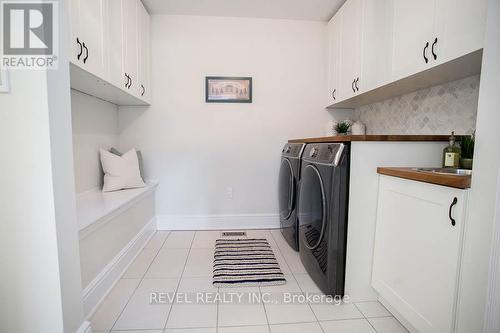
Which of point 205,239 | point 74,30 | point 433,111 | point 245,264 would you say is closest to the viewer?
point 74,30

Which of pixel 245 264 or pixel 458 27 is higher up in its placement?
pixel 458 27

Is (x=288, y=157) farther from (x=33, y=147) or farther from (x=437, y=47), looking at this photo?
(x=33, y=147)

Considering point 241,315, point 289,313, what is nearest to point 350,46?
point 289,313

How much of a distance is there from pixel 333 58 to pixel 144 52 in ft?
6.25

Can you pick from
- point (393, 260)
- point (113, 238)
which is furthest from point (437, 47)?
point (113, 238)

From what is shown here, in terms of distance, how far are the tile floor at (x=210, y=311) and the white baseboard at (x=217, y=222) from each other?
0.81 m

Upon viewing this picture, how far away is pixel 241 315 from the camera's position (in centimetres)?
127

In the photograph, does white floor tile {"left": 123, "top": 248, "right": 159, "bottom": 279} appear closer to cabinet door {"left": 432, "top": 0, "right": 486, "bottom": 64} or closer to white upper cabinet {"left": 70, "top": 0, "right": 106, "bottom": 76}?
white upper cabinet {"left": 70, "top": 0, "right": 106, "bottom": 76}

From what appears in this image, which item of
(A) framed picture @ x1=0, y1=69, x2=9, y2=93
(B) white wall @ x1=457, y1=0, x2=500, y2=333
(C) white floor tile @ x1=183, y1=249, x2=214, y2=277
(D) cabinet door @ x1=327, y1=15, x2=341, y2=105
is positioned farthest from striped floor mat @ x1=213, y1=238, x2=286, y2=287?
(D) cabinet door @ x1=327, y1=15, x2=341, y2=105

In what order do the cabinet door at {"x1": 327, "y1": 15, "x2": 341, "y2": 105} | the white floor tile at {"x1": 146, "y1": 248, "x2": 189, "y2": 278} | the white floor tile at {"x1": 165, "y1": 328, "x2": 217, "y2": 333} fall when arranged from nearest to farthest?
the white floor tile at {"x1": 165, "y1": 328, "x2": 217, "y2": 333}, the white floor tile at {"x1": 146, "y1": 248, "x2": 189, "y2": 278}, the cabinet door at {"x1": 327, "y1": 15, "x2": 341, "y2": 105}

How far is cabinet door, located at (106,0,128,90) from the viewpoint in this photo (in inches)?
62.9

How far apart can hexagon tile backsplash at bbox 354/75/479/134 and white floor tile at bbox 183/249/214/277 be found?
1916mm

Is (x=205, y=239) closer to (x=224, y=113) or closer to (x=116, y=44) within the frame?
(x=224, y=113)

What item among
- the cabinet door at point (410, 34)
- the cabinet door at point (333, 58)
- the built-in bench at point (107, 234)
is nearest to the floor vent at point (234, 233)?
the built-in bench at point (107, 234)
